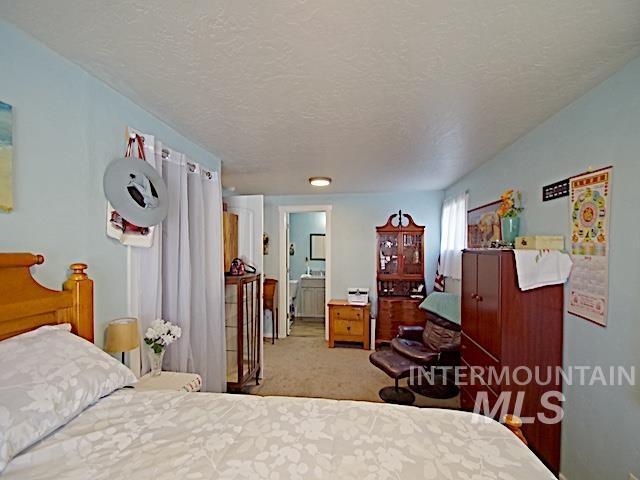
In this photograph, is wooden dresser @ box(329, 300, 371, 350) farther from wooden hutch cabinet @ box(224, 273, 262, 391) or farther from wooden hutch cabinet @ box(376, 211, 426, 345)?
wooden hutch cabinet @ box(224, 273, 262, 391)

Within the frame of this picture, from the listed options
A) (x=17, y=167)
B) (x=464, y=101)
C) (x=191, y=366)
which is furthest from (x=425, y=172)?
(x=17, y=167)

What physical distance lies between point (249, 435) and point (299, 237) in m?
5.74

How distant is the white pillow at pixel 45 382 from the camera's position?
945mm

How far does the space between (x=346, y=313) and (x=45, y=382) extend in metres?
3.87

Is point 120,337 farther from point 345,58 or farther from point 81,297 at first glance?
point 345,58

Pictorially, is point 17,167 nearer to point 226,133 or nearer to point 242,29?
point 242,29

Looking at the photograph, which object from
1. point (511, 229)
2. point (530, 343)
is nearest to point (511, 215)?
point (511, 229)

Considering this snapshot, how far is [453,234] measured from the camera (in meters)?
4.14

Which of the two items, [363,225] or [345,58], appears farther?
[363,225]

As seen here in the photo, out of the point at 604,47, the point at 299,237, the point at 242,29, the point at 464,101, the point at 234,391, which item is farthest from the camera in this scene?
the point at 299,237

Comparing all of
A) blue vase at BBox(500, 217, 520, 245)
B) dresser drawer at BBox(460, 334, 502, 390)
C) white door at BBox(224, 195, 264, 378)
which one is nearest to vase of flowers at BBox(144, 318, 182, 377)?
white door at BBox(224, 195, 264, 378)

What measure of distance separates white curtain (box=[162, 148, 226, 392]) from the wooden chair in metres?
1.94

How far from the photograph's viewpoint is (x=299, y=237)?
6.79 metres

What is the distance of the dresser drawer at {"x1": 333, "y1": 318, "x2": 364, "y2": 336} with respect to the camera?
4.61 meters
